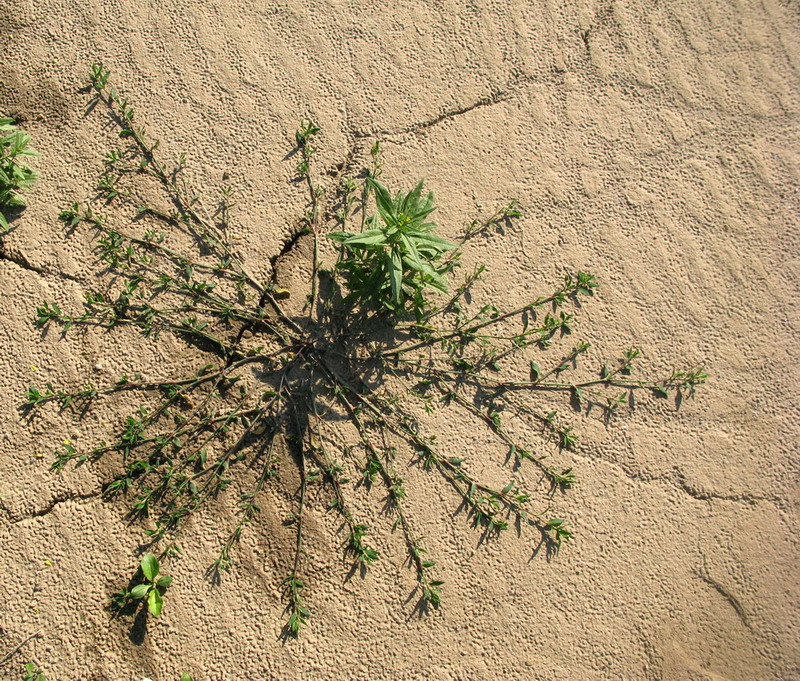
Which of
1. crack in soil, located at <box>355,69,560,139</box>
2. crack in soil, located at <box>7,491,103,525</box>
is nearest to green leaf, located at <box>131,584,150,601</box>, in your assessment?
crack in soil, located at <box>7,491,103,525</box>

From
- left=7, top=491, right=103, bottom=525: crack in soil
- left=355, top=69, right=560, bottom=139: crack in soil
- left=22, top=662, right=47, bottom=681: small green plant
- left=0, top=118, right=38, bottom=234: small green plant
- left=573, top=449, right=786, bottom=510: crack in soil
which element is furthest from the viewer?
left=355, top=69, right=560, bottom=139: crack in soil

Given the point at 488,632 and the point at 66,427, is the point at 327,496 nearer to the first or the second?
the point at 488,632

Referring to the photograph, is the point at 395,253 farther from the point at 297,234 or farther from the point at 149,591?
the point at 149,591

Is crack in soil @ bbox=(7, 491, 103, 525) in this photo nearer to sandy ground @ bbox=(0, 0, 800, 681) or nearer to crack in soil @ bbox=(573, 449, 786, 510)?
sandy ground @ bbox=(0, 0, 800, 681)

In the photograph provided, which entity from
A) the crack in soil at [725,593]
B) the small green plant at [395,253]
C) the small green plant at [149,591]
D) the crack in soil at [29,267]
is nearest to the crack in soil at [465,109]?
the small green plant at [395,253]

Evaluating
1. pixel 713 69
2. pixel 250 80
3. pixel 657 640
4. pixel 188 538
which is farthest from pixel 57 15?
pixel 657 640

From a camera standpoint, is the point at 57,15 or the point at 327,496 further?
the point at 57,15
